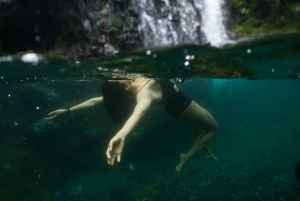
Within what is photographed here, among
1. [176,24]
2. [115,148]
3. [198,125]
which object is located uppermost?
[176,24]

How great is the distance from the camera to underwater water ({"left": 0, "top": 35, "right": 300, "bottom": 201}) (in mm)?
6398

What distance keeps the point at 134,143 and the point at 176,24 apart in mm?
12884

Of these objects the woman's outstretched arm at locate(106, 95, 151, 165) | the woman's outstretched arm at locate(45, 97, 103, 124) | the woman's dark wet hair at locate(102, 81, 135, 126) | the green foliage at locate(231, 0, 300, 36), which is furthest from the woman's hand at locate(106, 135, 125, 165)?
the woman's outstretched arm at locate(45, 97, 103, 124)

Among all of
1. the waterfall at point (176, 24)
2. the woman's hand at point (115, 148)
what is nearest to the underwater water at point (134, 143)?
the waterfall at point (176, 24)

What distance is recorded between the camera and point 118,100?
895cm

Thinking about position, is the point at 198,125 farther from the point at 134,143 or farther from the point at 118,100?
the point at 134,143

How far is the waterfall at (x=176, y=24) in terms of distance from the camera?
15.2 ft

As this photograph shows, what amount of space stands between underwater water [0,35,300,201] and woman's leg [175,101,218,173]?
144 centimetres

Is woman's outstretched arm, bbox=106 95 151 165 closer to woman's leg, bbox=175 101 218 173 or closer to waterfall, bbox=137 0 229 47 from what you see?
waterfall, bbox=137 0 229 47

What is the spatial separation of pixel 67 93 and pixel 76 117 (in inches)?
226

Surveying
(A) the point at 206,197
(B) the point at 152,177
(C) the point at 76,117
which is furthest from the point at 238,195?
(C) the point at 76,117

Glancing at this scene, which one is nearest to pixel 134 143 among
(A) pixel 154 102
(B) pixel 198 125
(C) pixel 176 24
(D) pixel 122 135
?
(B) pixel 198 125

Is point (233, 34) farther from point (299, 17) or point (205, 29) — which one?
point (299, 17)

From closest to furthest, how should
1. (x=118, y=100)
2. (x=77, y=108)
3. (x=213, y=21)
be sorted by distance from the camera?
1. (x=213, y=21)
2. (x=118, y=100)
3. (x=77, y=108)
